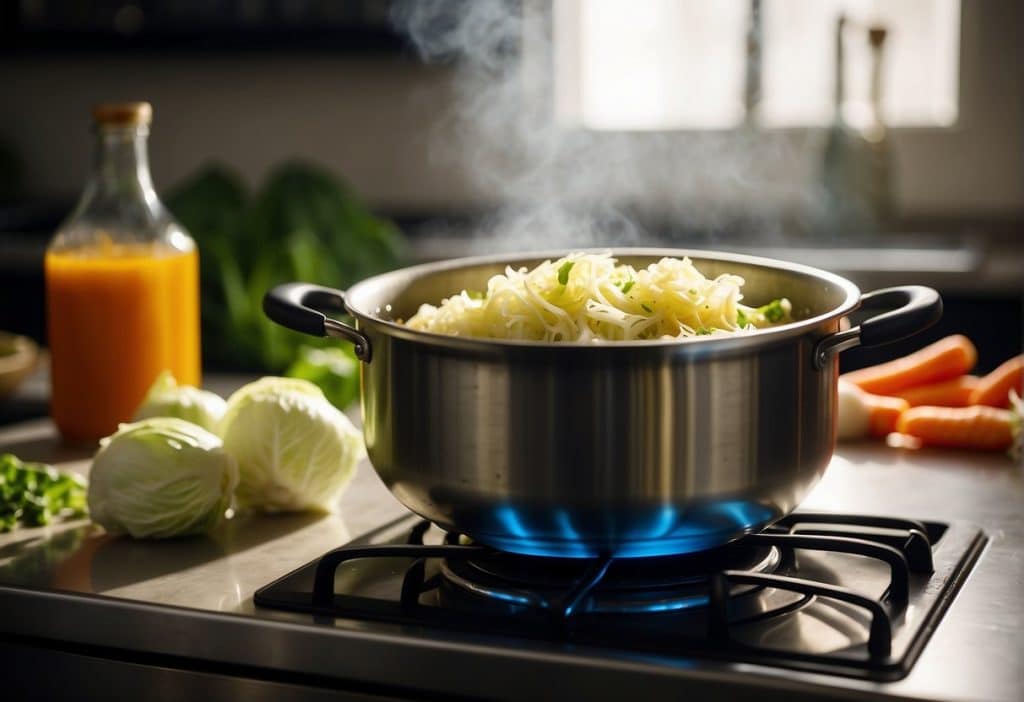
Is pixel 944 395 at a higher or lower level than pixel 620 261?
lower

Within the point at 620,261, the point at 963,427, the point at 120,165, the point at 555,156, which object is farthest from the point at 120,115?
the point at 555,156

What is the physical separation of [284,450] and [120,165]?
478 mm

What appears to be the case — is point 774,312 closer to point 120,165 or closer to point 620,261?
point 620,261

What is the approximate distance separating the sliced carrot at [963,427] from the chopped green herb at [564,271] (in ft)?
1.90

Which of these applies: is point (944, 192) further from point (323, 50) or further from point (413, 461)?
point (413, 461)

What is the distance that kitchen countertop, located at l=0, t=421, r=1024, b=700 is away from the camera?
83 centimetres

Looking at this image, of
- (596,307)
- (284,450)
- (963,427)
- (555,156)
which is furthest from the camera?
(555,156)

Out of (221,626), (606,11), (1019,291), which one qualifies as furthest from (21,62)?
(221,626)

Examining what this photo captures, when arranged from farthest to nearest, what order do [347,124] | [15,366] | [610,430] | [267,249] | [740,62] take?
[347,124]
[740,62]
[267,249]
[15,366]
[610,430]

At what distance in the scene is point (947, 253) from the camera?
2822 mm

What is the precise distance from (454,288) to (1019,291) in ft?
6.14

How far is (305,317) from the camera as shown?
3.43 ft

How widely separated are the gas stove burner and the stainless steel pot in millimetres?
31

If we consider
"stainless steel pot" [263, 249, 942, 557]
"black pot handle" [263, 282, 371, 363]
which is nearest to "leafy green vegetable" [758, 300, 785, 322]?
"stainless steel pot" [263, 249, 942, 557]
